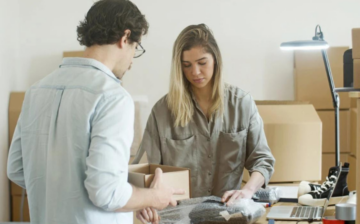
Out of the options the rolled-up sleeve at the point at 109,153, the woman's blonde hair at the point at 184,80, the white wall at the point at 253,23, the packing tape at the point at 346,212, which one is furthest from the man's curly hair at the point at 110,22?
the white wall at the point at 253,23

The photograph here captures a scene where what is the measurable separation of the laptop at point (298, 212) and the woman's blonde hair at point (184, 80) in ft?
1.55

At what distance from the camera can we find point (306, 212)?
1964 mm

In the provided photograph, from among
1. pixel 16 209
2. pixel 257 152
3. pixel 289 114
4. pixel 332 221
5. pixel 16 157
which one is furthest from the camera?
pixel 16 209

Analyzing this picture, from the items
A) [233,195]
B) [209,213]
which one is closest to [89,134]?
[209,213]

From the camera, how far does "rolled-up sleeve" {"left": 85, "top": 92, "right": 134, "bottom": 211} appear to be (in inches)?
47.8

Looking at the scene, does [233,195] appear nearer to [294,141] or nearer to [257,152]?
[257,152]

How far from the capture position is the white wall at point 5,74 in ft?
13.1

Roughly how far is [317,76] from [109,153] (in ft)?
11.1

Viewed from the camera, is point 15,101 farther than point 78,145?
Yes

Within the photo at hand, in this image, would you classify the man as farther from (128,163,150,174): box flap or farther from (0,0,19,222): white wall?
(0,0,19,222): white wall

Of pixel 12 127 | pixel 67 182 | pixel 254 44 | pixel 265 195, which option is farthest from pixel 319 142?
pixel 12 127

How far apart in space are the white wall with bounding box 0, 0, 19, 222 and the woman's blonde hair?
223 cm

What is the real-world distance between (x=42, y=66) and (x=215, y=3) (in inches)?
62.6

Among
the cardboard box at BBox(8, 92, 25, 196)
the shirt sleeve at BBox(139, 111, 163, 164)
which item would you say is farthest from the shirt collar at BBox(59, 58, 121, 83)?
the cardboard box at BBox(8, 92, 25, 196)
